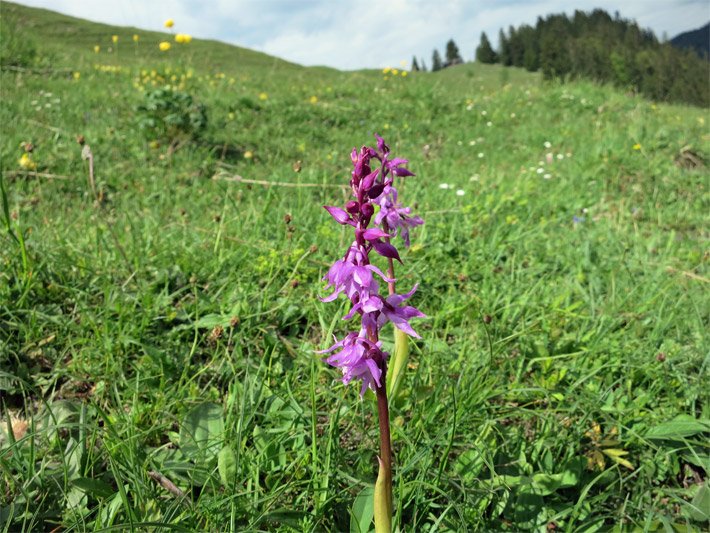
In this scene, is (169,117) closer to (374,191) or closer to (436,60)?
(374,191)

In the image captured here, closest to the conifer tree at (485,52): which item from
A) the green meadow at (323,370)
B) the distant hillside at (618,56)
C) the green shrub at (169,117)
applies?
the distant hillside at (618,56)

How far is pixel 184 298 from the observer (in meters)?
2.36

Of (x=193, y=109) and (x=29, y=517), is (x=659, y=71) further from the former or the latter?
(x=29, y=517)

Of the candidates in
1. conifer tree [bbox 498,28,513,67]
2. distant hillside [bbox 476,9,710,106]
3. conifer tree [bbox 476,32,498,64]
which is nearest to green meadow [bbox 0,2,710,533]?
distant hillside [bbox 476,9,710,106]

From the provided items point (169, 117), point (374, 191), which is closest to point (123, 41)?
point (169, 117)

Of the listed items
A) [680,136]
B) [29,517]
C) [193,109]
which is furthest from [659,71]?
[29,517]

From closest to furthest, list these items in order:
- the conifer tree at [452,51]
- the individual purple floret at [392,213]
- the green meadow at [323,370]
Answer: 1. the green meadow at [323,370]
2. the individual purple floret at [392,213]
3. the conifer tree at [452,51]

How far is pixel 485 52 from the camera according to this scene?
112625 mm

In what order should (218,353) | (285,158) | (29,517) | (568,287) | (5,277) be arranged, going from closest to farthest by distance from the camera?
1. (29,517)
2. (218,353)
3. (5,277)
4. (568,287)
5. (285,158)

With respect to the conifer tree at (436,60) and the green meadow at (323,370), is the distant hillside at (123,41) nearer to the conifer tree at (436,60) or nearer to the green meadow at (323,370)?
the green meadow at (323,370)

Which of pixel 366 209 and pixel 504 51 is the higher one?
pixel 504 51

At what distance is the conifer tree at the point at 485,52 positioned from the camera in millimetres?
111075

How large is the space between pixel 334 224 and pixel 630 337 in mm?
1673

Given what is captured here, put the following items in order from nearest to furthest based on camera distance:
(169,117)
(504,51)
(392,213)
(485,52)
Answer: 1. (392,213)
2. (169,117)
3. (504,51)
4. (485,52)
